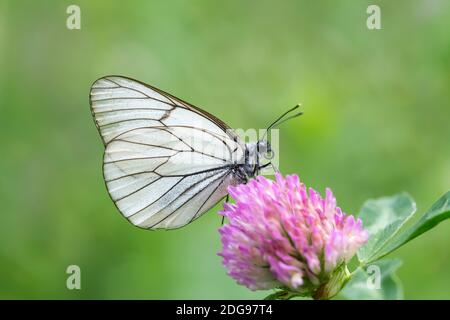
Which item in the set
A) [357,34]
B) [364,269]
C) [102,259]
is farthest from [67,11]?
[364,269]

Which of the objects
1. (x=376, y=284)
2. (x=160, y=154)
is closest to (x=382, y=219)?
(x=376, y=284)

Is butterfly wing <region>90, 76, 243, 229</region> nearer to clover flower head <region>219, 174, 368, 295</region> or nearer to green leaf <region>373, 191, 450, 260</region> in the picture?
clover flower head <region>219, 174, 368, 295</region>

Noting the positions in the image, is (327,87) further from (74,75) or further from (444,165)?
(74,75)

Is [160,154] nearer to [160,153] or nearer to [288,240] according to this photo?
[160,153]

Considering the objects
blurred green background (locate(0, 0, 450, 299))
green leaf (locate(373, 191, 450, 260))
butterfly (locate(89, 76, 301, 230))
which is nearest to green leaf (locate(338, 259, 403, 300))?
green leaf (locate(373, 191, 450, 260))

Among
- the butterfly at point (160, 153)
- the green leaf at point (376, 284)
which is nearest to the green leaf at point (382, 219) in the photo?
the green leaf at point (376, 284)

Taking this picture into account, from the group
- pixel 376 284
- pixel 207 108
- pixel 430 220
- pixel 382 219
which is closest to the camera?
pixel 430 220

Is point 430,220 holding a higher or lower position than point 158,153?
lower
